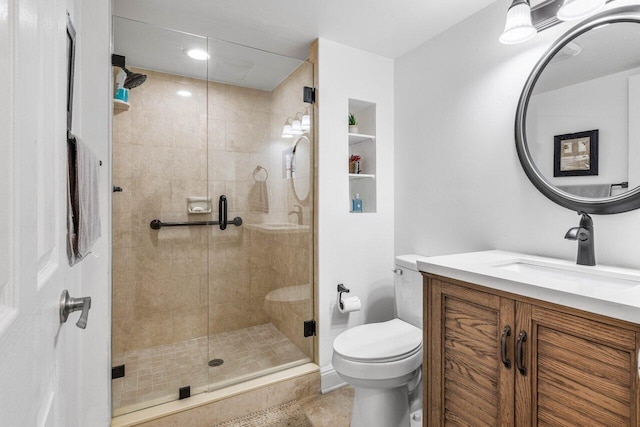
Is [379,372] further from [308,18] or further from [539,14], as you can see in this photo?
[308,18]

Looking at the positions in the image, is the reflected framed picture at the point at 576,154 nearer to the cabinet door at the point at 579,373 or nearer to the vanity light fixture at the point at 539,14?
the vanity light fixture at the point at 539,14

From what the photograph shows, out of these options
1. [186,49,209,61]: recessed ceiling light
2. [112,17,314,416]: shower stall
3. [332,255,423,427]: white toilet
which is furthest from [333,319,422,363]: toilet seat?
[186,49,209,61]: recessed ceiling light

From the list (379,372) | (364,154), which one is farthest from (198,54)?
(379,372)

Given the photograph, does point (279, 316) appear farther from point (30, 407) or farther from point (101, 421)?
point (30, 407)

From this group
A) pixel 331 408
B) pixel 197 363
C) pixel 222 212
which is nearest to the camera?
pixel 331 408

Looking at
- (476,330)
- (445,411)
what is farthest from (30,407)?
(445,411)

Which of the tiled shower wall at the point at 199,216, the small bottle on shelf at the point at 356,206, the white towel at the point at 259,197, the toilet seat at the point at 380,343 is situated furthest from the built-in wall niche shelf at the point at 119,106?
the toilet seat at the point at 380,343

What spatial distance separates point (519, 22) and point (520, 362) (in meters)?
1.35

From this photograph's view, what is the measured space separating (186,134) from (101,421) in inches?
67.1

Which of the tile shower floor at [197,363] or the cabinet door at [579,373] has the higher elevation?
the cabinet door at [579,373]

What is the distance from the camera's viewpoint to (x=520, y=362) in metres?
1.05

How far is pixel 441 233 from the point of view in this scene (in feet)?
6.69

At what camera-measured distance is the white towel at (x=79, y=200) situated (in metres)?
0.87

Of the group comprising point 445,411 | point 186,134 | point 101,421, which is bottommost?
point 101,421
